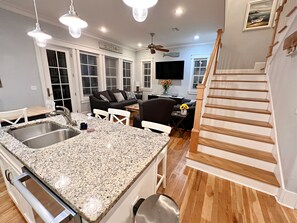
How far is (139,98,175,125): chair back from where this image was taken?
2715mm

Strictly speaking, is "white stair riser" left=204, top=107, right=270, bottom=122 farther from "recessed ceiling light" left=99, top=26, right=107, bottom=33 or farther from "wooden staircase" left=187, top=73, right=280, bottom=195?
"recessed ceiling light" left=99, top=26, right=107, bottom=33

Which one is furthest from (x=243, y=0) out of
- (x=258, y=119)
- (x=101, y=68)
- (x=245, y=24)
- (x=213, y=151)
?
(x=101, y=68)

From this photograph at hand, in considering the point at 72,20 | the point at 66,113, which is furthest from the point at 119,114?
the point at 72,20

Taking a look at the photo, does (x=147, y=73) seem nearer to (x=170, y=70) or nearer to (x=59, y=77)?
(x=170, y=70)

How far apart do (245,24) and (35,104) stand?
→ 233 inches

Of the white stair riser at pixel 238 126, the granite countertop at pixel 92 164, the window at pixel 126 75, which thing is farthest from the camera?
the window at pixel 126 75

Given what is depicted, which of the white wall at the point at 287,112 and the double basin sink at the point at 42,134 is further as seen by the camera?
the white wall at the point at 287,112

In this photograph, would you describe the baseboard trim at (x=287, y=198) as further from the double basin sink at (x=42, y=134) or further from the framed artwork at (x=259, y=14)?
the framed artwork at (x=259, y=14)

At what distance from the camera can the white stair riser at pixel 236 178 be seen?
167 cm

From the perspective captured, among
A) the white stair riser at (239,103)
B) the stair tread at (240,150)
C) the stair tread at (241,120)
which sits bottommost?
the stair tread at (240,150)

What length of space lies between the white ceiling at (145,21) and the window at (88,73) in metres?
0.81

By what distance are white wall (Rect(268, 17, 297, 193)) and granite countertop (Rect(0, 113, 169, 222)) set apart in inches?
58.2

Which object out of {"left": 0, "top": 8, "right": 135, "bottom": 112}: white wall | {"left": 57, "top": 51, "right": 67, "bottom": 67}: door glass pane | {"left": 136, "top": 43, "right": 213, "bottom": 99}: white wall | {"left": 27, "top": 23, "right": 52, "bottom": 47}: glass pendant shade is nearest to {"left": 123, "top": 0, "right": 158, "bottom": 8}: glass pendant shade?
{"left": 27, "top": 23, "right": 52, "bottom": 47}: glass pendant shade

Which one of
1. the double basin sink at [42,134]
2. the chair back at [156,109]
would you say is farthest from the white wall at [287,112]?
the double basin sink at [42,134]
